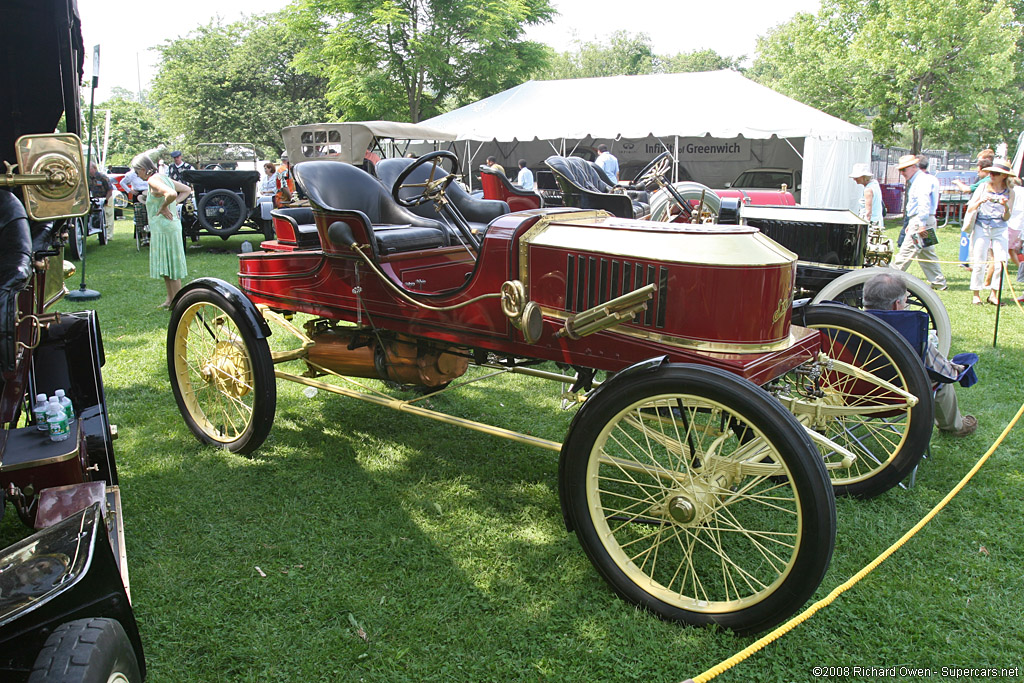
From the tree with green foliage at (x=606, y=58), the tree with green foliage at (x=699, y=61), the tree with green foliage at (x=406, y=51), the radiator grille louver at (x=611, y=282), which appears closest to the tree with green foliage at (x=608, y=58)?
the tree with green foliage at (x=606, y=58)

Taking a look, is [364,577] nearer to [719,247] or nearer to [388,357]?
[388,357]

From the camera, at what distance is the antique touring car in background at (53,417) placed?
5.37 ft

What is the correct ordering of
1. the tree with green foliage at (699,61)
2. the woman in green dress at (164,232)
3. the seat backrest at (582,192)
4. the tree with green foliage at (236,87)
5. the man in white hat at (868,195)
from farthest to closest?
the tree with green foliage at (699,61), the tree with green foliage at (236,87), the man in white hat at (868,195), the seat backrest at (582,192), the woman in green dress at (164,232)

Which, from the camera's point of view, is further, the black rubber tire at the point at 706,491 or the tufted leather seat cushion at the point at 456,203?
the tufted leather seat cushion at the point at 456,203

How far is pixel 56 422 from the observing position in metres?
2.32

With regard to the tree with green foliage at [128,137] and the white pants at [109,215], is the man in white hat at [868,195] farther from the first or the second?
the tree with green foliage at [128,137]

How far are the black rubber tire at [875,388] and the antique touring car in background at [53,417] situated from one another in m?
2.90

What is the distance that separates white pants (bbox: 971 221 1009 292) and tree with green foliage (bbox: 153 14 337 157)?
33071 mm

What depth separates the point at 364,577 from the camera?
2900 millimetres

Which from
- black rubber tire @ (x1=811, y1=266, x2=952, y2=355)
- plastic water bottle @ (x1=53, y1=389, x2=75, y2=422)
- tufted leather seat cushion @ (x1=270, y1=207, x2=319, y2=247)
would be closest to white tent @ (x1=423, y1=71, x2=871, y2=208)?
black rubber tire @ (x1=811, y1=266, x2=952, y2=355)

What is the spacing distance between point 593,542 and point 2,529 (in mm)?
2568

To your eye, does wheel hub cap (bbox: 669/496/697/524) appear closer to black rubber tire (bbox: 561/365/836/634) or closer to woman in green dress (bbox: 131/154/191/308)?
black rubber tire (bbox: 561/365/836/634)

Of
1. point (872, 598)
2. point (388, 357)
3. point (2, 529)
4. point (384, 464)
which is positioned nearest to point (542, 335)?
point (388, 357)

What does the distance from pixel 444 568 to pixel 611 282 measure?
137 cm
